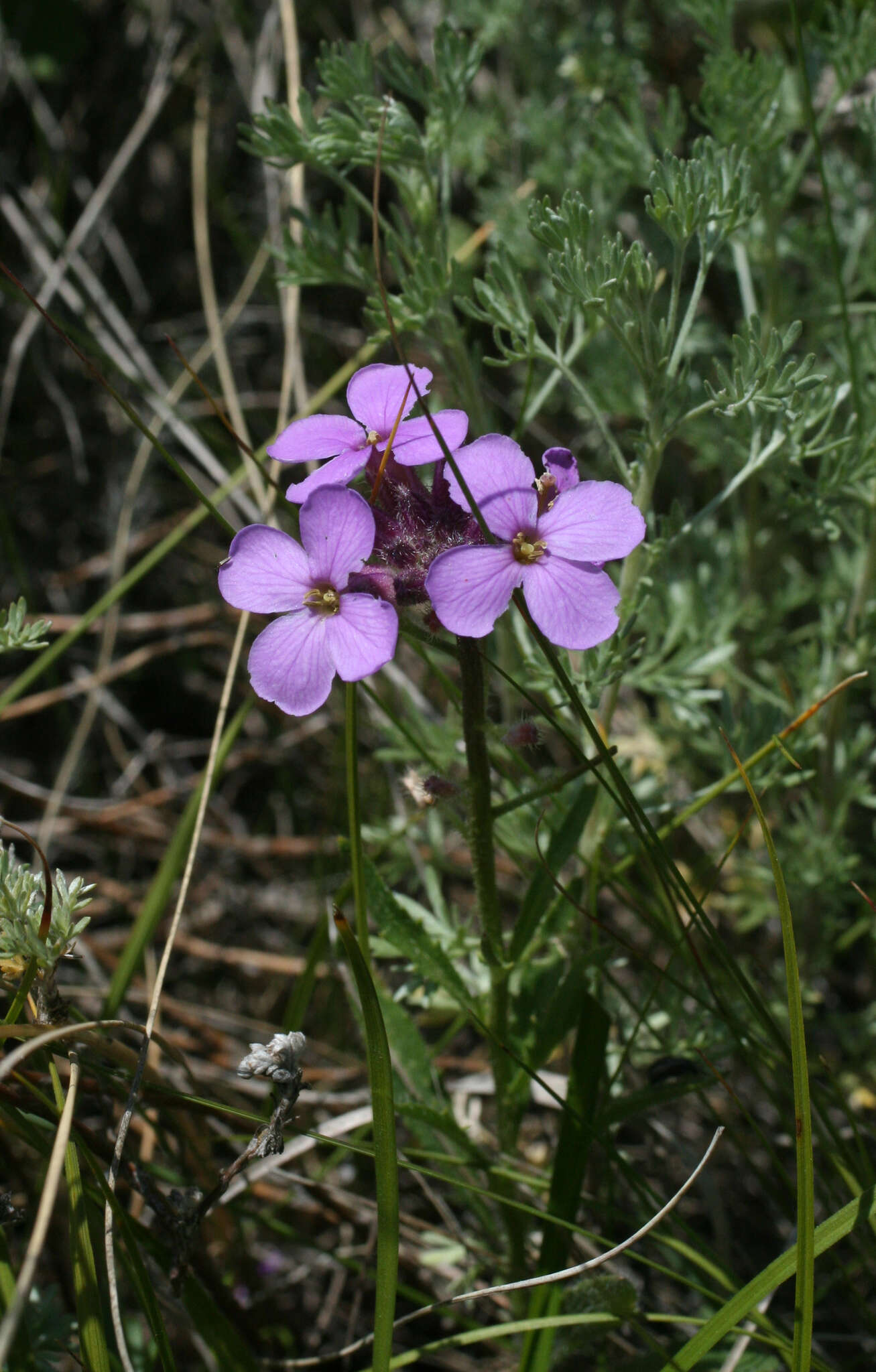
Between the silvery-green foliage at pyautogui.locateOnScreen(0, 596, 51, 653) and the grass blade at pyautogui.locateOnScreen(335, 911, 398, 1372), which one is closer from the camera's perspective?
the grass blade at pyautogui.locateOnScreen(335, 911, 398, 1372)

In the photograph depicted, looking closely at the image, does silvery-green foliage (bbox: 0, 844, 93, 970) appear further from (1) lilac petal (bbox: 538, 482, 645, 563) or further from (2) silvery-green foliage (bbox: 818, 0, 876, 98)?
(2) silvery-green foliage (bbox: 818, 0, 876, 98)

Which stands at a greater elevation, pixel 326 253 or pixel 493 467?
pixel 326 253

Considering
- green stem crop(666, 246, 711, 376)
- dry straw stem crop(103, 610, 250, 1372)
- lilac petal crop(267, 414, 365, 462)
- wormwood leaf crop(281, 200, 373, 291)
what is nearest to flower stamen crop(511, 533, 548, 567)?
lilac petal crop(267, 414, 365, 462)

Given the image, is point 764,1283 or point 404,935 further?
point 404,935

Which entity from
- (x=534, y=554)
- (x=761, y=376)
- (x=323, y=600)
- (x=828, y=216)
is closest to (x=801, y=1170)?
(x=534, y=554)

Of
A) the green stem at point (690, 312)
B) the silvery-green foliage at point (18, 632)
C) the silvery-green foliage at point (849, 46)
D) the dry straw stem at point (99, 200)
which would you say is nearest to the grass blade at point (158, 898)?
the silvery-green foliage at point (18, 632)

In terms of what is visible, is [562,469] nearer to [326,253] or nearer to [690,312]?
[690,312]
